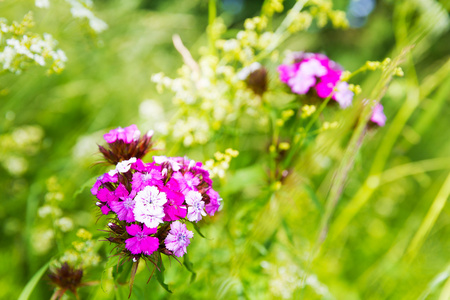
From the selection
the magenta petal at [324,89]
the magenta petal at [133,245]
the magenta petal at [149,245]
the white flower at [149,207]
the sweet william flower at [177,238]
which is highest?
the magenta petal at [324,89]

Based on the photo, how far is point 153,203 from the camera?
2.70ft

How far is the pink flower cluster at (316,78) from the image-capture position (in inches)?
50.2

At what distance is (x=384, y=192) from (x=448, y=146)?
2.02ft

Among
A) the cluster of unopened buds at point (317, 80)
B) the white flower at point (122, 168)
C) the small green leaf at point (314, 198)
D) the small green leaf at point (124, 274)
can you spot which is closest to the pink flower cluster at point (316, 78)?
the cluster of unopened buds at point (317, 80)

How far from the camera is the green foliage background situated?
4.37 feet

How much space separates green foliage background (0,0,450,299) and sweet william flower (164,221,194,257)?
28 cm

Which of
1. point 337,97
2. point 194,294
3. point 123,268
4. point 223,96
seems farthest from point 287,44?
point 123,268

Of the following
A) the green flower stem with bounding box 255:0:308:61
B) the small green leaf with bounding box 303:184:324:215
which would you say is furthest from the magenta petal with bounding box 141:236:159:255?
the green flower stem with bounding box 255:0:308:61

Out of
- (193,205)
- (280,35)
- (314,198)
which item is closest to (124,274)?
(193,205)

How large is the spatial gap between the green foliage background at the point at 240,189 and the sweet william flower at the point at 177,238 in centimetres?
28

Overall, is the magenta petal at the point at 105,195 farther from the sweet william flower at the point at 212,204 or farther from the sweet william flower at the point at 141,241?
the sweet william flower at the point at 212,204

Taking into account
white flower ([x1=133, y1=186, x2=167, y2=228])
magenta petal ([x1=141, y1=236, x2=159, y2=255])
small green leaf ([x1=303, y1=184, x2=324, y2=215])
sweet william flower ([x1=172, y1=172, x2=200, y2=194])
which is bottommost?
magenta petal ([x1=141, y1=236, x2=159, y2=255])

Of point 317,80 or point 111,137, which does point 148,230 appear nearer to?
point 111,137

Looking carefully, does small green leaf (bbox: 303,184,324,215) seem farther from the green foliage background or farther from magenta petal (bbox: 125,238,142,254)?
magenta petal (bbox: 125,238,142,254)
